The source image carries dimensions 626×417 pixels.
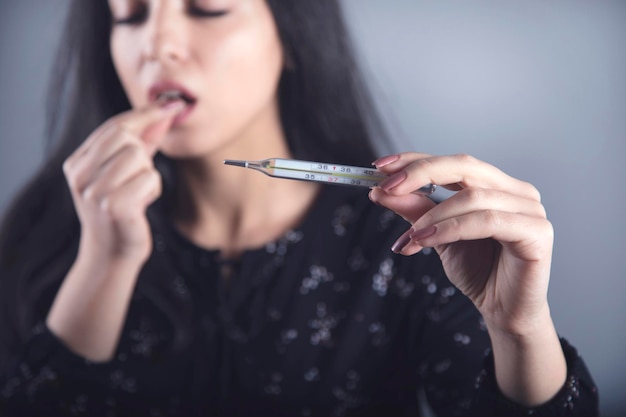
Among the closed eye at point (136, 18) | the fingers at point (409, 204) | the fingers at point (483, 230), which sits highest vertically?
the closed eye at point (136, 18)

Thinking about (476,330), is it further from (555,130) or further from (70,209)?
(70,209)

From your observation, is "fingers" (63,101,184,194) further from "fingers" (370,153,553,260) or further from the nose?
"fingers" (370,153,553,260)

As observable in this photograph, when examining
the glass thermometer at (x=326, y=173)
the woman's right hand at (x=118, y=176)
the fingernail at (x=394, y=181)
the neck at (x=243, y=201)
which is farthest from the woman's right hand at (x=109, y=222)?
the fingernail at (x=394, y=181)

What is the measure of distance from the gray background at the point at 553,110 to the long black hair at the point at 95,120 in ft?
0.26

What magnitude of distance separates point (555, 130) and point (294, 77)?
38cm

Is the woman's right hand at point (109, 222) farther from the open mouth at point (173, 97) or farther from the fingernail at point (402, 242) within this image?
the fingernail at point (402, 242)

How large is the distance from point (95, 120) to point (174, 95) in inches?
10.0

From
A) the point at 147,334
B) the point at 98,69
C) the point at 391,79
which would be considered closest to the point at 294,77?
the point at 391,79

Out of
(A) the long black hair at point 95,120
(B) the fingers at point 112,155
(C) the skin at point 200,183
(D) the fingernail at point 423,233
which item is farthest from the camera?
(A) the long black hair at point 95,120

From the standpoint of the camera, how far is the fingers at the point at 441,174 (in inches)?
20.8

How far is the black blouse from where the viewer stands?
88cm

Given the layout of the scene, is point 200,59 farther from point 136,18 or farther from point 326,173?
point 326,173

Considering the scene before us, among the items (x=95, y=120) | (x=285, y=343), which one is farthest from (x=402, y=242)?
(x=95, y=120)

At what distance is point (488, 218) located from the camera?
0.53 metres
